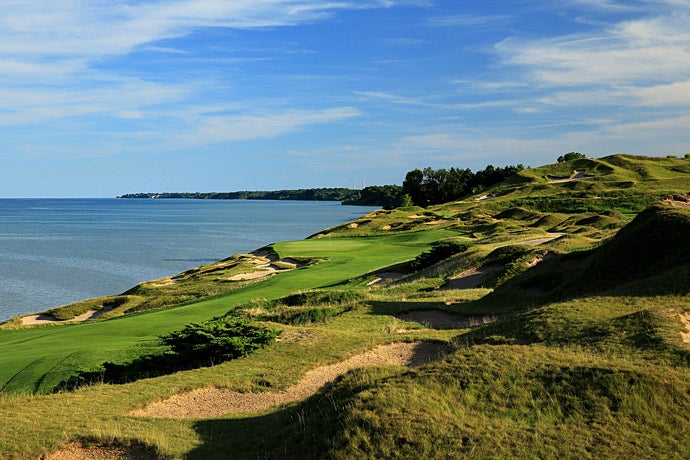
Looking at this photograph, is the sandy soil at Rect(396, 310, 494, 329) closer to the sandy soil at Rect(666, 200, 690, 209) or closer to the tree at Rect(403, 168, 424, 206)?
the sandy soil at Rect(666, 200, 690, 209)

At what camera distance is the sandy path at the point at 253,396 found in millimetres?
13820

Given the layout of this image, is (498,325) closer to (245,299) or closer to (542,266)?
(542,266)

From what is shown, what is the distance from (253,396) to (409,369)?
435 centimetres

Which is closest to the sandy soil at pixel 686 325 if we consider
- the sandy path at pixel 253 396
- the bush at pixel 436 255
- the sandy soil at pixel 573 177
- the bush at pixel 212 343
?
the sandy path at pixel 253 396

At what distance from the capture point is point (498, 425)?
9.79m

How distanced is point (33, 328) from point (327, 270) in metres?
20.4

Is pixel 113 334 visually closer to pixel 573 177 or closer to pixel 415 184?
pixel 573 177

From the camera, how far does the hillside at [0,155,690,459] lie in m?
9.80

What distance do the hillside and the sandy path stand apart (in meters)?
0.06

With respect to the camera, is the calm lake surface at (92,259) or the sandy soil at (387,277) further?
the calm lake surface at (92,259)

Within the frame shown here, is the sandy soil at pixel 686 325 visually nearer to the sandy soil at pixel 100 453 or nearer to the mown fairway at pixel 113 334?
the sandy soil at pixel 100 453

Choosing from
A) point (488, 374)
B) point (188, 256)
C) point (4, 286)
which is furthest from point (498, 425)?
point (188, 256)

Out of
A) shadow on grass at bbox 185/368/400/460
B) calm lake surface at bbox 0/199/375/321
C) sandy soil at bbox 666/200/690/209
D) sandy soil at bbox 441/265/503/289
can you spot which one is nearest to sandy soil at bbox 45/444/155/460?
shadow on grass at bbox 185/368/400/460

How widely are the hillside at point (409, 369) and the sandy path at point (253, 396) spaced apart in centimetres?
6
